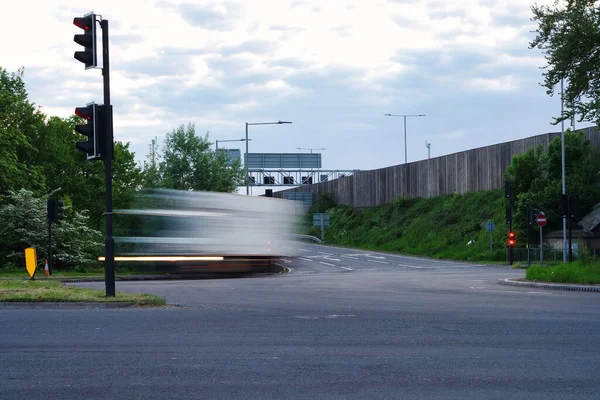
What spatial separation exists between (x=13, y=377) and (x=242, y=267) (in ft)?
98.9

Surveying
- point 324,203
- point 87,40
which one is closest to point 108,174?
point 87,40

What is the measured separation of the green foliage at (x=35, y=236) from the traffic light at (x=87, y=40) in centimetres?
2863

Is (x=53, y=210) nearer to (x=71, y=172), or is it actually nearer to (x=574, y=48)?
(x=574, y=48)

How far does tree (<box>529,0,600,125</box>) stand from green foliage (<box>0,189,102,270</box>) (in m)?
Result: 25.4

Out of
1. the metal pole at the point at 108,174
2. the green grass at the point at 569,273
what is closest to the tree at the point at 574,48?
the green grass at the point at 569,273

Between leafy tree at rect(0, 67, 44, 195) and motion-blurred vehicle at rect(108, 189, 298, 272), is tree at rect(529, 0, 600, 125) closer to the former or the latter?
motion-blurred vehicle at rect(108, 189, 298, 272)

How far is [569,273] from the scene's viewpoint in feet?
96.2

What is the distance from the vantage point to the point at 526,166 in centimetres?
5725

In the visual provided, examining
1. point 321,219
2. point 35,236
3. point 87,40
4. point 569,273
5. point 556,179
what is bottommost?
point 569,273


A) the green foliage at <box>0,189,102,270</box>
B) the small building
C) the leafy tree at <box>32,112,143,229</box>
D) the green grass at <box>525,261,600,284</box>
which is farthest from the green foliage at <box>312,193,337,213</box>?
the green grass at <box>525,261,600,284</box>

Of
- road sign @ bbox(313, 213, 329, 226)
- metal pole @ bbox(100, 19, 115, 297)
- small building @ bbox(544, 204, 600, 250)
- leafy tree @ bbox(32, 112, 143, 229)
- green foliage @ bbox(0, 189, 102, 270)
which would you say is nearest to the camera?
metal pole @ bbox(100, 19, 115, 297)

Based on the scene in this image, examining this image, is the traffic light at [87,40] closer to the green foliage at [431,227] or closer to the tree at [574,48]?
the tree at [574,48]

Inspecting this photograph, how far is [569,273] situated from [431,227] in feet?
127

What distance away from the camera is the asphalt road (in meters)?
8.80
